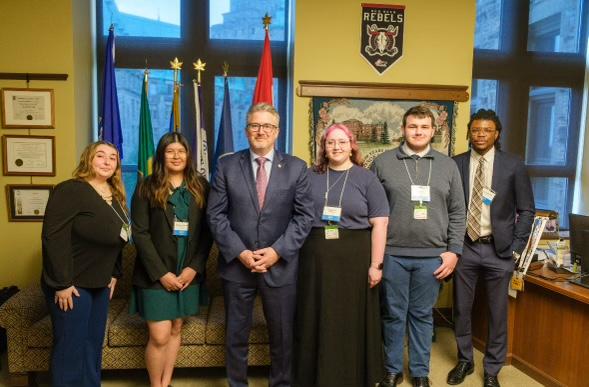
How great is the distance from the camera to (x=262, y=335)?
8.71ft

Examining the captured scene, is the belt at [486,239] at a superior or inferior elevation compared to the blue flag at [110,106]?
inferior

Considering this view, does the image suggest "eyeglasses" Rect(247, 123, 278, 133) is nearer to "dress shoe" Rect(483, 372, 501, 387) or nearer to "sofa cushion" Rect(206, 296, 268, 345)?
"sofa cushion" Rect(206, 296, 268, 345)

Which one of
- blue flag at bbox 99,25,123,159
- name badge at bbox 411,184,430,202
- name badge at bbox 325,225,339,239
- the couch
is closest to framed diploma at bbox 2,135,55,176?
blue flag at bbox 99,25,123,159

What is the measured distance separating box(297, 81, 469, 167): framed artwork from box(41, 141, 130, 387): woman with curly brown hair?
1723mm

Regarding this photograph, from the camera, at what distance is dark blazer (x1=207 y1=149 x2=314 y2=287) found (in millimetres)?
2166

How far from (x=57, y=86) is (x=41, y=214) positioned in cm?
93

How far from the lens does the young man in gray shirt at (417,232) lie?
238 centimetres

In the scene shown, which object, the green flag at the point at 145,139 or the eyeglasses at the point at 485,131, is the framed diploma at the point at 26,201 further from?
the eyeglasses at the point at 485,131

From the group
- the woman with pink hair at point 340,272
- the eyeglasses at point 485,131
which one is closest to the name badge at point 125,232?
the woman with pink hair at point 340,272

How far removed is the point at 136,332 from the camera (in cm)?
255

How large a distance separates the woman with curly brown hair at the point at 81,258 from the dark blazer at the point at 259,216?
1.54 ft

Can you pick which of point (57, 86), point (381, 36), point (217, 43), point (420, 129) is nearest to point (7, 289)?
point (57, 86)

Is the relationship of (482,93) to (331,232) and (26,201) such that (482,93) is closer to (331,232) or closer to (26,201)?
(331,232)

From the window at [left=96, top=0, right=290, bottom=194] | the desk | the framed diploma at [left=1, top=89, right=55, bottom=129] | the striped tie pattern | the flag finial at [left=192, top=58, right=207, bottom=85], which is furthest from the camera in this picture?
the window at [left=96, top=0, right=290, bottom=194]
